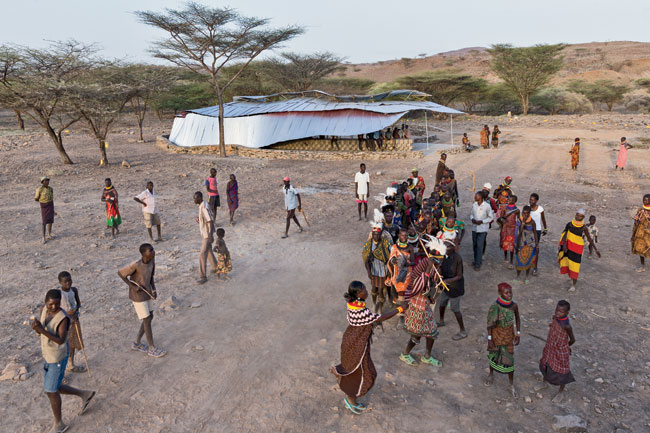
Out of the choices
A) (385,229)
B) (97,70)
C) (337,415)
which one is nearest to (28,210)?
(385,229)

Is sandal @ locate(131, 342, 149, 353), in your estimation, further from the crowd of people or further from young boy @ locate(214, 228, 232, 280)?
the crowd of people

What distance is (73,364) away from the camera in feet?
14.5

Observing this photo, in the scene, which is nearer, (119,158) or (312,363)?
(312,363)

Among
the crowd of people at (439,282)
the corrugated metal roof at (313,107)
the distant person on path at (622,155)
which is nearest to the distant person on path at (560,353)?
the crowd of people at (439,282)

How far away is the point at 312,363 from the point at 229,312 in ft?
5.59

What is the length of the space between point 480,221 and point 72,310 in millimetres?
5878

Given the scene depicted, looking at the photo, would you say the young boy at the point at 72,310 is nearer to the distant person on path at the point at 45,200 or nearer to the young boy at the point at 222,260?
the young boy at the point at 222,260

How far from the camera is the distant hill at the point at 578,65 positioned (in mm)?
55875

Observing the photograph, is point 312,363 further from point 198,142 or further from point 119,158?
point 198,142

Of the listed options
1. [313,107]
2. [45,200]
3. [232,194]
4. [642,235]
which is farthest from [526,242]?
[313,107]

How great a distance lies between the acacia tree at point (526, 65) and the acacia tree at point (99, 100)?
31.8m

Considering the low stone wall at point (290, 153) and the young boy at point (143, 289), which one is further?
the low stone wall at point (290, 153)

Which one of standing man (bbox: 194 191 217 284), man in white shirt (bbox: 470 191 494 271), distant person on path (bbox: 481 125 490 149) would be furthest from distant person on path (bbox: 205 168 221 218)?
distant person on path (bbox: 481 125 490 149)

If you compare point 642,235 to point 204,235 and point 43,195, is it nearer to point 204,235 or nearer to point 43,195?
point 204,235
